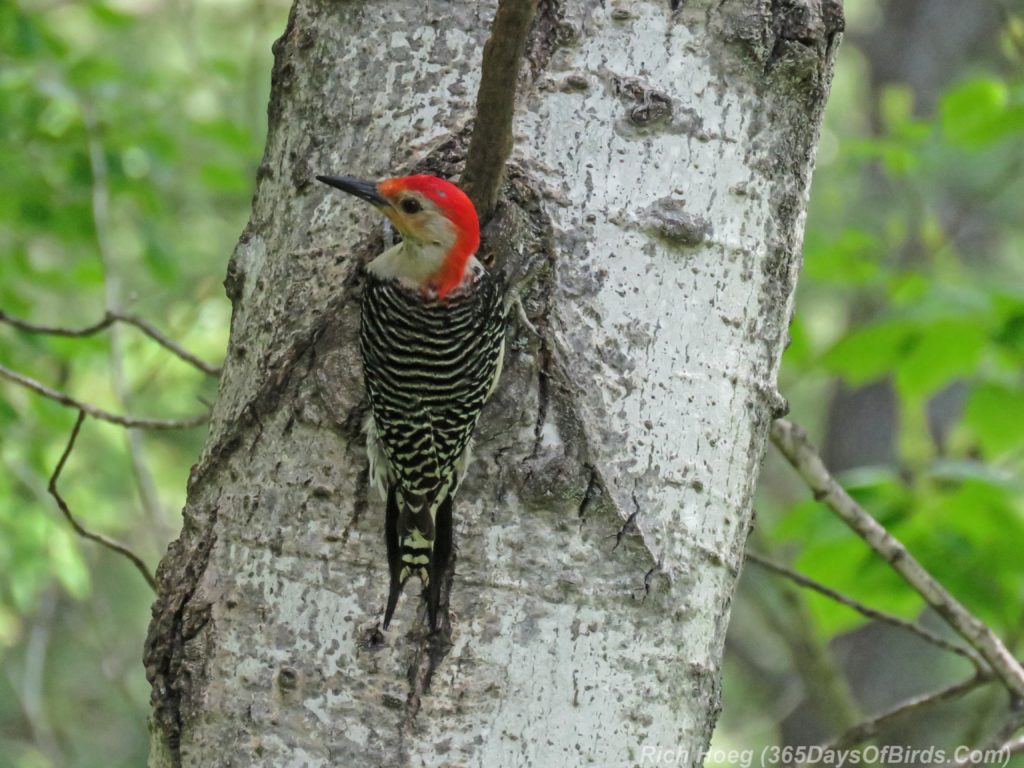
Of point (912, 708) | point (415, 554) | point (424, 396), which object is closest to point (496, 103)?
point (415, 554)

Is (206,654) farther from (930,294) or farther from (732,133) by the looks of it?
(930,294)

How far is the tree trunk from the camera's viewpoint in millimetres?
1770

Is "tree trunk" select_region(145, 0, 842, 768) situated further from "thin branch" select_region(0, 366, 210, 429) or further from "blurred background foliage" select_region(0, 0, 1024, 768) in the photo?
"blurred background foliage" select_region(0, 0, 1024, 768)

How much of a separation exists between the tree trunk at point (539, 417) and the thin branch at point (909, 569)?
562 millimetres

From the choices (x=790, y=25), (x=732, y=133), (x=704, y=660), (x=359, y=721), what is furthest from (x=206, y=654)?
(x=790, y=25)

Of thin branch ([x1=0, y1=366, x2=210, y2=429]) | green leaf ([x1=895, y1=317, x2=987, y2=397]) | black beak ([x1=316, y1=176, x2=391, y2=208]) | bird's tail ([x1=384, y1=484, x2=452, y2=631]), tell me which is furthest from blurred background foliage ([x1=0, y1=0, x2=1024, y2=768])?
bird's tail ([x1=384, y1=484, x2=452, y2=631])

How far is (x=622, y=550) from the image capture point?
72.1 inches

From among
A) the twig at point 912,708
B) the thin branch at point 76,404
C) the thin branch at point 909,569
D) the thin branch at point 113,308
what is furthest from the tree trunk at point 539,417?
the thin branch at point 113,308

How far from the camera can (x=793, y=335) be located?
11.4ft

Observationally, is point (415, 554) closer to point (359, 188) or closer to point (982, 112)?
point (359, 188)

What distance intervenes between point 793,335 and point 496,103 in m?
1.95

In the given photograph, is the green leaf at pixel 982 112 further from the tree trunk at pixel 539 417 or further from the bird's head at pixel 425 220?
the bird's head at pixel 425 220

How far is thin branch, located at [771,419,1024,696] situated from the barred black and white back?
672 millimetres

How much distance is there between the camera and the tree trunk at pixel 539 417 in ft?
5.81
